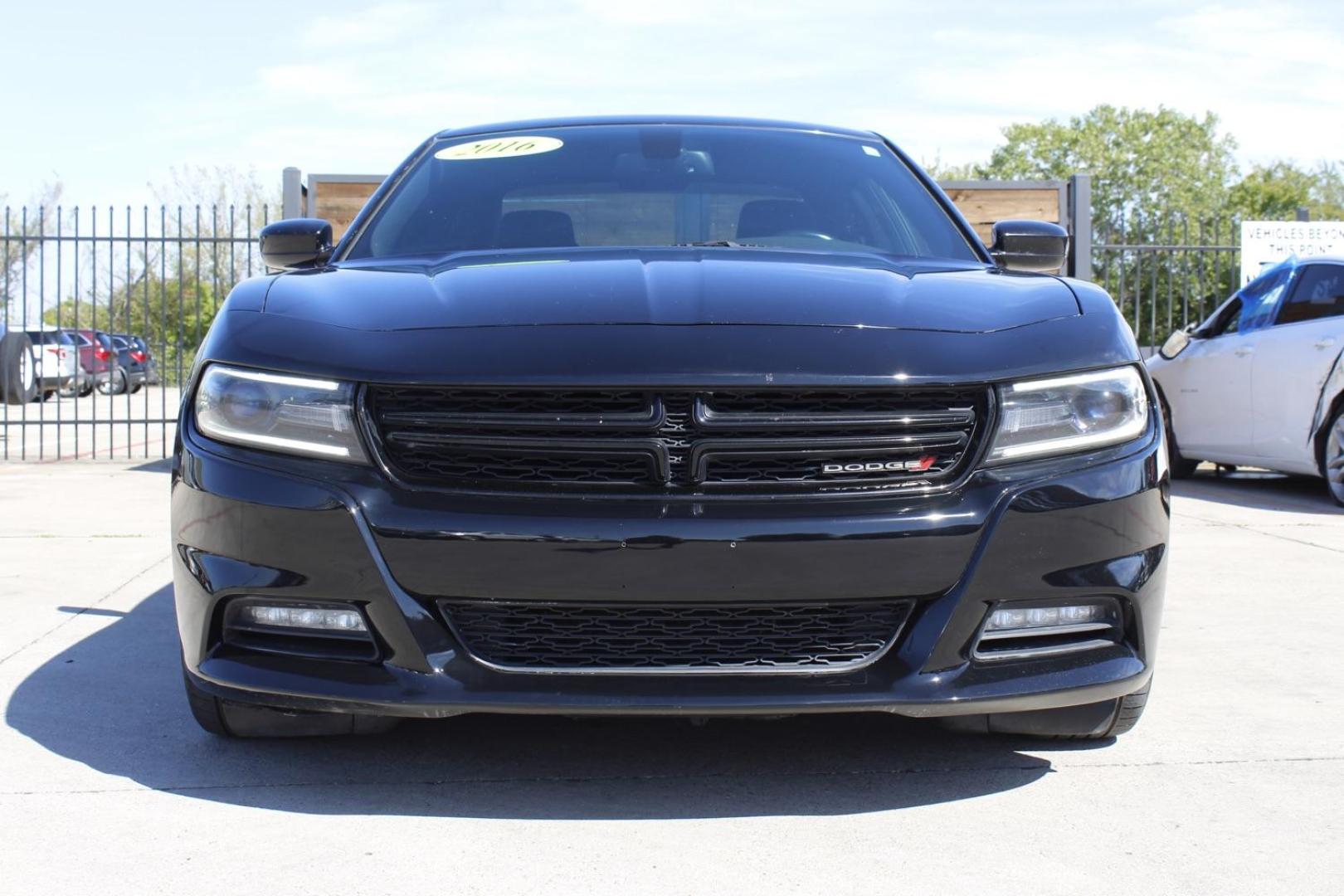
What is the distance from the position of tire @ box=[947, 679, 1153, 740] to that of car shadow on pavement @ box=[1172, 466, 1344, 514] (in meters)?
6.13

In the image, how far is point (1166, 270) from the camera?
25.7 meters

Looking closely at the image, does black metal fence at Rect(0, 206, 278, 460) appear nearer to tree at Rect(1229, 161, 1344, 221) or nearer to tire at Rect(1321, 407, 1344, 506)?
tire at Rect(1321, 407, 1344, 506)

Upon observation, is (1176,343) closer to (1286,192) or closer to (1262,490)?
(1262,490)

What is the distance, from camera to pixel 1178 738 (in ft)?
11.9

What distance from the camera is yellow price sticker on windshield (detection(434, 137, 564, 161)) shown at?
4453 mm

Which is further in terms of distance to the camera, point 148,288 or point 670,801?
point 148,288

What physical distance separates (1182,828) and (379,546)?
64.5 inches

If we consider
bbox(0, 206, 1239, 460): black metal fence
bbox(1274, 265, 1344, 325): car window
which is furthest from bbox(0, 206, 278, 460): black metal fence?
bbox(1274, 265, 1344, 325): car window

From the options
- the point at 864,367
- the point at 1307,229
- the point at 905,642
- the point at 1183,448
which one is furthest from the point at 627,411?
the point at 1307,229

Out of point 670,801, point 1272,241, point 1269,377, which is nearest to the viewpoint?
point 670,801

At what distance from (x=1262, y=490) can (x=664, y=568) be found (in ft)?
28.5

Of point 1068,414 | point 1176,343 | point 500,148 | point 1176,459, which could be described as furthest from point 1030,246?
point 1176,459

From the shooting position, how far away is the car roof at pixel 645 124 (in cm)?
464

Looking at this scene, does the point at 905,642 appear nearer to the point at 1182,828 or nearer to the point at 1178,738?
the point at 1182,828
